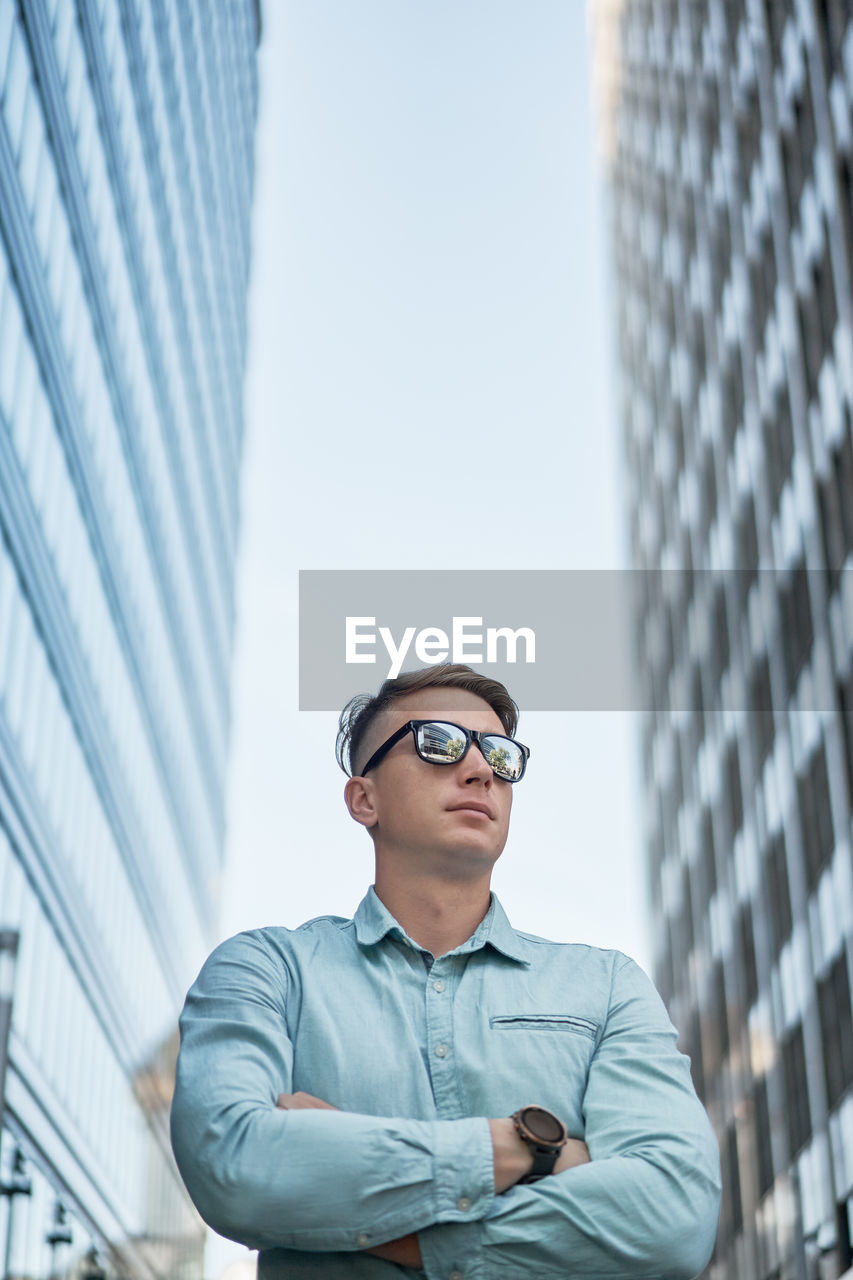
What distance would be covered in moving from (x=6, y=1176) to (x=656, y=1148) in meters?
30.7

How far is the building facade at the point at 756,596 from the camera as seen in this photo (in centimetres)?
4156

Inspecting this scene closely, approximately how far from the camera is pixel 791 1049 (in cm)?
4394

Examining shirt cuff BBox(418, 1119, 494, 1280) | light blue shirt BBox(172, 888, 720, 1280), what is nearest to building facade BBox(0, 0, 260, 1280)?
light blue shirt BBox(172, 888, 720, 1280)

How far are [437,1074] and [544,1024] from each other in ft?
0.85

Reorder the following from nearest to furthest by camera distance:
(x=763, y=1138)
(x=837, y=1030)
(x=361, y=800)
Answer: (x=361, y=800) < (x=837, y=1030) < (x=763, y=1138)

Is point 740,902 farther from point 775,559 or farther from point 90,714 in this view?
point 90,714

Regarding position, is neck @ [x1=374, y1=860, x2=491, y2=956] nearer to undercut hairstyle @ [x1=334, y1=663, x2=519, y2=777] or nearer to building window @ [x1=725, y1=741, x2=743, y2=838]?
undercut hairstyle @ [x1=334, y1=663, x2=519, y2=777]

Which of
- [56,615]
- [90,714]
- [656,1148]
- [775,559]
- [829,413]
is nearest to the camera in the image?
[656,1148]

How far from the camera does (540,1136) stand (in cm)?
318

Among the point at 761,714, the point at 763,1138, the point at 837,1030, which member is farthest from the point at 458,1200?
the point at 761,714

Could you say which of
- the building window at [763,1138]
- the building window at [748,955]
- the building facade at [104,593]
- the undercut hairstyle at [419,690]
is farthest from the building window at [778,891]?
the undercut hairstyle at [419,690]

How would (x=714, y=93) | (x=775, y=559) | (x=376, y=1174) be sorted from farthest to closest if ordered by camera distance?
(x=714, y=93) → (x=775, y=559) → (x=376, y=1174)

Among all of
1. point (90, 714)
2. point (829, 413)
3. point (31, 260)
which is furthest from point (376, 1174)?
point (829, 413)

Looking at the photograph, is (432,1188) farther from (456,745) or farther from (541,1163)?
(456,745)
